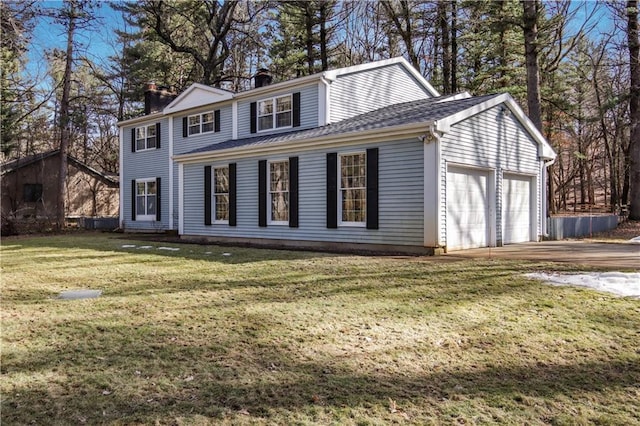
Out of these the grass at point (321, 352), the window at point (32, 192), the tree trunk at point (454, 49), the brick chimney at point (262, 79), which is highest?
the tree trunk at point (454, 49)

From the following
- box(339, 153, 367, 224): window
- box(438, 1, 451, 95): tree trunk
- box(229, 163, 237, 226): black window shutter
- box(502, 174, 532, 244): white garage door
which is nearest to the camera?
box(339, 153, 367, 224): window

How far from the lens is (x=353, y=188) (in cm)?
1116

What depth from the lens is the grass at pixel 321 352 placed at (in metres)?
2.88

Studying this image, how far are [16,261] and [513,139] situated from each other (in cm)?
1250

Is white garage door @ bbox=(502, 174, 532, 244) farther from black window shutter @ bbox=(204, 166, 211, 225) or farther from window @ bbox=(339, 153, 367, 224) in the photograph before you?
black window shutter @ bbox=(204, 166, 211, 225)

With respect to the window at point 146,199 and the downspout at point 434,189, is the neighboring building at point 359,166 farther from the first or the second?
the window at point 146,199

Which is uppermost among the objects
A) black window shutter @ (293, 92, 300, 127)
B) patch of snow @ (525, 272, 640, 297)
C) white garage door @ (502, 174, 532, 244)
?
black window shutter @ (293, 92, 300, 127)

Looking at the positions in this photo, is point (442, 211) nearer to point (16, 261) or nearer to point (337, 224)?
point (337, 224)

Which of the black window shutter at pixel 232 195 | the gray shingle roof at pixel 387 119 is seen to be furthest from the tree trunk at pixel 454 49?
the black window shutter at pixel 232 195

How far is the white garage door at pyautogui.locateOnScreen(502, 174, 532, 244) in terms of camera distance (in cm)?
1197

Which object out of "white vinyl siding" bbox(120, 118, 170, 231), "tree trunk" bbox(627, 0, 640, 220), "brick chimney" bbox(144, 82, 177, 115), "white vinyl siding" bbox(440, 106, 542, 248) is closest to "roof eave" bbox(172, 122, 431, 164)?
"white vinyl siding" bbox(440, 106, 542, 248)

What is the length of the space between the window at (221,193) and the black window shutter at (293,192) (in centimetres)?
291

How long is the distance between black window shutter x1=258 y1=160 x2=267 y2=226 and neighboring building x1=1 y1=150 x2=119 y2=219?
16149 mm

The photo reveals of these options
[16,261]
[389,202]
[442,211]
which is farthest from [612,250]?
[16,261]
